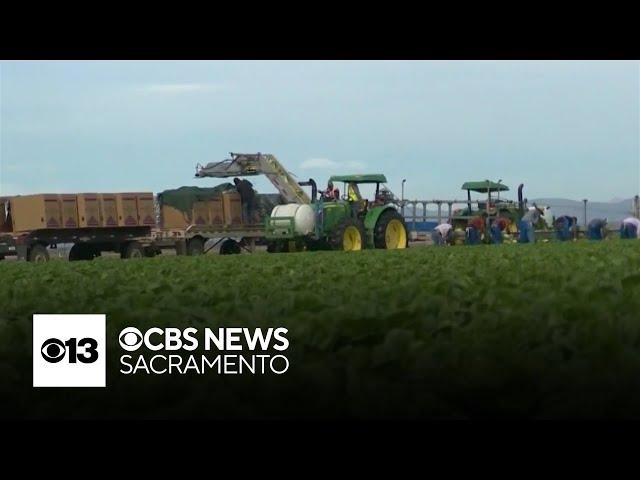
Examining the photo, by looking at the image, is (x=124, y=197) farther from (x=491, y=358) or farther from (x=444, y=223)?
(x=491, y=358)

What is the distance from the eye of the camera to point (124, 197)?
80.3ft

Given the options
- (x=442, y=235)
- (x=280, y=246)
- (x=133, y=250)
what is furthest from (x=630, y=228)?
(x=133, y=250)

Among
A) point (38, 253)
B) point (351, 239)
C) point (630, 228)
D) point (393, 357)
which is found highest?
point (630, 228)

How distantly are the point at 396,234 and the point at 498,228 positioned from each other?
3.70 m

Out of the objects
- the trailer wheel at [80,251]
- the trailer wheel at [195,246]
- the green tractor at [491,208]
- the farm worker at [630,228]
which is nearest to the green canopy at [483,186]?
the green tractor at [491,208]

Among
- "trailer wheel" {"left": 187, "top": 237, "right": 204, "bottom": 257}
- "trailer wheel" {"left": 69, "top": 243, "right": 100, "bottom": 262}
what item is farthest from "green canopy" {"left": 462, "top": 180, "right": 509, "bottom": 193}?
"trailer wheel" {"left": 69, "top": 243, "right": 100, "bottom": 262}

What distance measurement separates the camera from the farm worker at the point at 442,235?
1086 inches

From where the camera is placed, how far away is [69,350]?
5.23 meters

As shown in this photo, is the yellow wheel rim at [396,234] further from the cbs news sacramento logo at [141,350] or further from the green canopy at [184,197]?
the cbs news sacramento logo at [141,350]

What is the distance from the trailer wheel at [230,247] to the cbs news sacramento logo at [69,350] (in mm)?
19755

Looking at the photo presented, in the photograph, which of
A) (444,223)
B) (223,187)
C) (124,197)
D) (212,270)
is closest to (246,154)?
(223,187)

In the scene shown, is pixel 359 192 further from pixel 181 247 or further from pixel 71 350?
pixel 71 350

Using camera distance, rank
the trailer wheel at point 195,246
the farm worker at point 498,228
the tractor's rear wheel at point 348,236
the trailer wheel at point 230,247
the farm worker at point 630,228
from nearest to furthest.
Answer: the tractor's rear wheel at point 348,236 → the trailer wheel at point 195,246 → the trailer wheel at point 230,247 → the farm worker at point 498,228 → the farm worker at point 630,228

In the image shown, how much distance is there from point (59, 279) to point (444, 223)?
18.7 m
